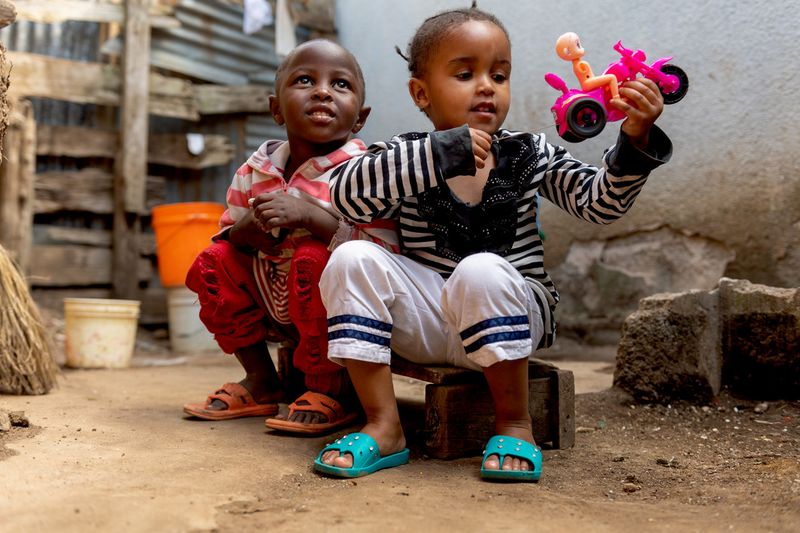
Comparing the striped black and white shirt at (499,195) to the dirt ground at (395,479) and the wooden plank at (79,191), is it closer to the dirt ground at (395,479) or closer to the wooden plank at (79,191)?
the dirt ground at (395,479)

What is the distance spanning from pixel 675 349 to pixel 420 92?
110 cm

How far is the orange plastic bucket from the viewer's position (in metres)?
4.51

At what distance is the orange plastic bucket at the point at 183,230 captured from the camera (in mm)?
4512

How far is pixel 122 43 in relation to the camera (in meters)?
5.03

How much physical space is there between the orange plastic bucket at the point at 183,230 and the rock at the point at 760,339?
3.00m

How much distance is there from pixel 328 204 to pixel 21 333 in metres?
1.28

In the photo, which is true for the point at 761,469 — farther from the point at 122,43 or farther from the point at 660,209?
the point at 122,43

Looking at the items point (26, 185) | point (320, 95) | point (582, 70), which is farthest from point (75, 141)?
point (582, 70)

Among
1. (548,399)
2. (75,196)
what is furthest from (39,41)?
(548,399)

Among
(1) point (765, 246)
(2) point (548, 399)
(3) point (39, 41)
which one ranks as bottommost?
(2) point (548, 399)

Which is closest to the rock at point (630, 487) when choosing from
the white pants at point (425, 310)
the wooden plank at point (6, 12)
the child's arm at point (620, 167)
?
the white pants at point (425, 310)

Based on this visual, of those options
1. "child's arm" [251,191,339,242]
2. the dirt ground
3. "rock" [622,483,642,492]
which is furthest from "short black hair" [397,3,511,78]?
"rock" [622,483,642,492]

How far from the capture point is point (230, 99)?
5.40 m

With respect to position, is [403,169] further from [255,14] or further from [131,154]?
[255,14]
